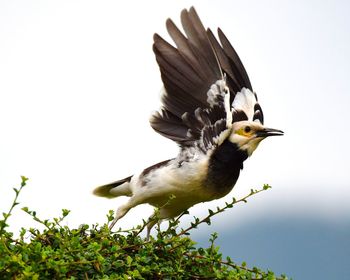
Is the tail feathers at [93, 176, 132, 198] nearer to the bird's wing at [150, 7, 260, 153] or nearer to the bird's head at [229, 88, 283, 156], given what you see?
the bird's wing at [150, 7, 260, 153]

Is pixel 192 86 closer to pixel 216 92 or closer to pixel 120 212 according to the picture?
pixel 216 92

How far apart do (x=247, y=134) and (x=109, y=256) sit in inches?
102

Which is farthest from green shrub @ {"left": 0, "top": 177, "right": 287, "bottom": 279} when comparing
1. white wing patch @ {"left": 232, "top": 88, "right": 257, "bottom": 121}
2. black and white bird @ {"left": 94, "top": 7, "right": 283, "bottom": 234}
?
white wing patch @ {"left": 232, "top": 88, "right": 257, "bottom": 121}

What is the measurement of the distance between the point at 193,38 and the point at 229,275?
2737 mm

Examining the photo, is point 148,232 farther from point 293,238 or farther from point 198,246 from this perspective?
point 293,238

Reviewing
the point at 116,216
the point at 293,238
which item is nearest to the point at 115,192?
the point at 116,216

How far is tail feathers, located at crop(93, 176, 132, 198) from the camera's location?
749cm

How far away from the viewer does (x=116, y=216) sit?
7.05 metres

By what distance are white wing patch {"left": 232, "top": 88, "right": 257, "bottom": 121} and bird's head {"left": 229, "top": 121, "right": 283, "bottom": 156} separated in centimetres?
A: 28

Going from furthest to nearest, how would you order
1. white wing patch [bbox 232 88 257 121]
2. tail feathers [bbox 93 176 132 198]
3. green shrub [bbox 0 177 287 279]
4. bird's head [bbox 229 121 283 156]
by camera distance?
tail feathers [bbox 93 176 132 198], white wing patch [bbox 232 88 257 121], bird's head [bbox 229 121 283 156], green shrub [bbox 0 177 287 279]

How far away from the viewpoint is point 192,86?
700 centimetres

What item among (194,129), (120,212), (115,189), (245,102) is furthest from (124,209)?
(245,102)

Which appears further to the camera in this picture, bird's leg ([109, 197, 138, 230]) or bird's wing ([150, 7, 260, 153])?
bird's leg ([109, 197, 138, 230])

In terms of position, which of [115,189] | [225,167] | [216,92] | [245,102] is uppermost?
[245,102]
